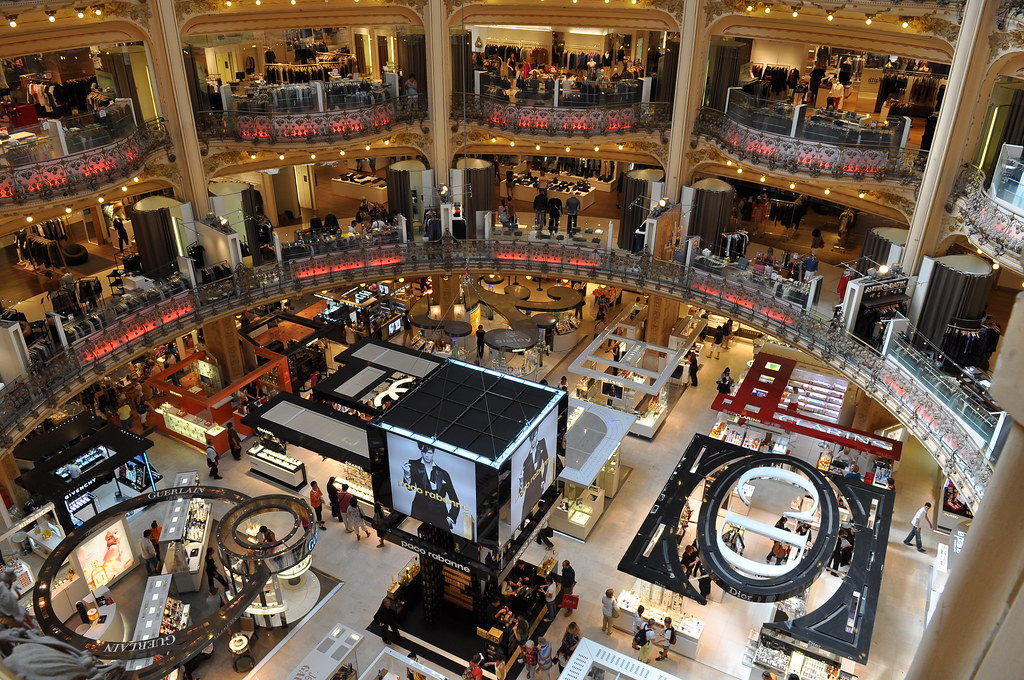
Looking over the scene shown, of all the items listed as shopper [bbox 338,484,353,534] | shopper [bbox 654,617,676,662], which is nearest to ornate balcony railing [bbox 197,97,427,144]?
shopper [bbox 338,484,353,534]

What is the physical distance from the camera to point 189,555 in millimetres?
21500

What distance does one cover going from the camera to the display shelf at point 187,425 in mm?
26516

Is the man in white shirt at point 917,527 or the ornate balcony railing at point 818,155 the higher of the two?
the ornate balcony railing at point 818,155

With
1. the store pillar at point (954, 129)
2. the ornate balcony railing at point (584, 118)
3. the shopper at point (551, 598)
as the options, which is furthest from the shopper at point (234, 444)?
the store pillar at point (954, 129)

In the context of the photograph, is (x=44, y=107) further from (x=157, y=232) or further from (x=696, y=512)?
(x=696, y=512)

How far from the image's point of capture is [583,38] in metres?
36.9

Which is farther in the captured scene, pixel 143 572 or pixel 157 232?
pixel 157 232

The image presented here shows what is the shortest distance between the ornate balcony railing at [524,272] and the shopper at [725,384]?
351 cm

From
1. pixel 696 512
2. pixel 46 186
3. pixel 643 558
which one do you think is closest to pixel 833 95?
pixel 696 512

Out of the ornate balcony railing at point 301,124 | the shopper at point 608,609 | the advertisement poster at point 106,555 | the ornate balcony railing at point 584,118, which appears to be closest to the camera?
the shopper at point 608,609

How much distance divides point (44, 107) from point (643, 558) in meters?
25.6

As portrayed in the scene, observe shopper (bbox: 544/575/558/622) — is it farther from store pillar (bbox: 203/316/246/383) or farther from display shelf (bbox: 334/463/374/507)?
store pillar (bbox: 203/316/246/383)

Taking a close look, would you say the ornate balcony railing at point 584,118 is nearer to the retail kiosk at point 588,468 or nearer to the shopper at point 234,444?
the retail kiosk at point 588,468

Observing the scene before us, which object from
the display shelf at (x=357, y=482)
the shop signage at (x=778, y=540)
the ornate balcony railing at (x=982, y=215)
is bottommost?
the display shelf at (x=357, y=482)
